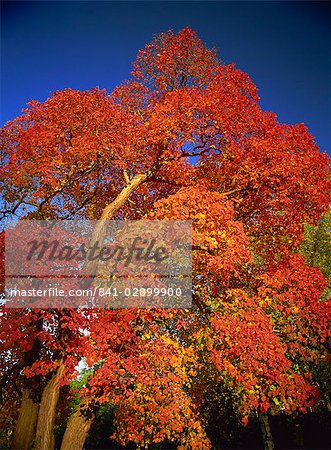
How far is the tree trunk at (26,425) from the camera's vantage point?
1224 cm

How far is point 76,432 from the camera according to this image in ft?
33.1

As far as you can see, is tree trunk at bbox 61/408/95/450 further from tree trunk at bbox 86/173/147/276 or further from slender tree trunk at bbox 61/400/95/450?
tree trunk at bbox 86/173/147/276

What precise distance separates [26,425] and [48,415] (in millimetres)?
3714

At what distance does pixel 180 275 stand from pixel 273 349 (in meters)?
4.07

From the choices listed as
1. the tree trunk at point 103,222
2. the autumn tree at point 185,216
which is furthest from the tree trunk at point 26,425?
the tree trunk at point 103,222

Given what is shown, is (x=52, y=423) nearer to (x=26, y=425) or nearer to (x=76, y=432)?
(x=76, y=432)

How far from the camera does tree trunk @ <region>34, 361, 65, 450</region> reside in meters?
9.70

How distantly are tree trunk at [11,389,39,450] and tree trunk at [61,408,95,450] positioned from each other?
3.26 meters

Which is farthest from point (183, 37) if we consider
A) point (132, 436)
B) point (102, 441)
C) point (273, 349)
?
point (102, 441)

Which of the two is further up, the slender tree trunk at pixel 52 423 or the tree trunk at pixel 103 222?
the tree trunk at pixel 103 222

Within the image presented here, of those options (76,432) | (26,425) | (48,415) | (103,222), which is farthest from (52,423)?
(103,222)

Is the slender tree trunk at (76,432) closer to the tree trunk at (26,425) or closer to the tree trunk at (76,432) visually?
the tree trunk at (76,432)

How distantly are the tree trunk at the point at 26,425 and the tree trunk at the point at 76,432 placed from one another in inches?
128

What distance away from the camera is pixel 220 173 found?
16.7m
